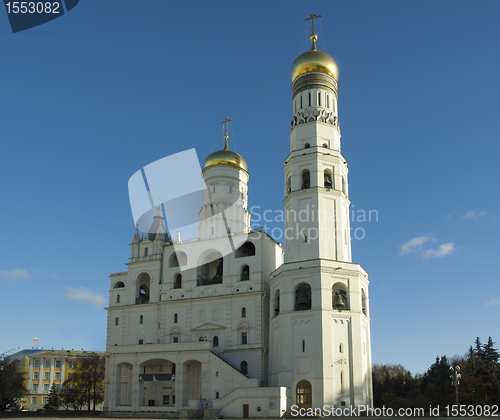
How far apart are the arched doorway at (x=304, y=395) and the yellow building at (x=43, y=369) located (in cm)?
5091

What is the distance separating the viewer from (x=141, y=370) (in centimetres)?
3953

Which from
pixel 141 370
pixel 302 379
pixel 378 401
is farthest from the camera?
pixel 378 401

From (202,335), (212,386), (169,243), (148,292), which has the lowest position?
(212,386)

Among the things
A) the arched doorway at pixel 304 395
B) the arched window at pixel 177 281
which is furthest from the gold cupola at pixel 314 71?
the arched doorway at pixel 304 395

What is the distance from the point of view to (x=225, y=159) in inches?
1940

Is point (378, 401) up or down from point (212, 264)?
down

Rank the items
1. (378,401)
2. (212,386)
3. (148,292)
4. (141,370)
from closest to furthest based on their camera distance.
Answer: (212,386), (141,370), (148,292), (378,401)

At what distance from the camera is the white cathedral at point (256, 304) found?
3378 cm

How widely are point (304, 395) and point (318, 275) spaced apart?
7.75 m

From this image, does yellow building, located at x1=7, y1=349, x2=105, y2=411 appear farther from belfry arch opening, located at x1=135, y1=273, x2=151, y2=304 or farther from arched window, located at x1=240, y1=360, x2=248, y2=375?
arched window, located at x1=240, y1=360, x2=248, y2=375

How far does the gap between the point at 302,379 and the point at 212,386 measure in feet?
22.4

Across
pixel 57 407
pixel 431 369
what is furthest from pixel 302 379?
pixel 431 369

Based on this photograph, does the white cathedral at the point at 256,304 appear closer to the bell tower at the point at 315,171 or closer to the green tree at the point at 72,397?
the bell tower at the point at 315,171

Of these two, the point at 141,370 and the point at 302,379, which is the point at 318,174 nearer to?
the point at 302,379
